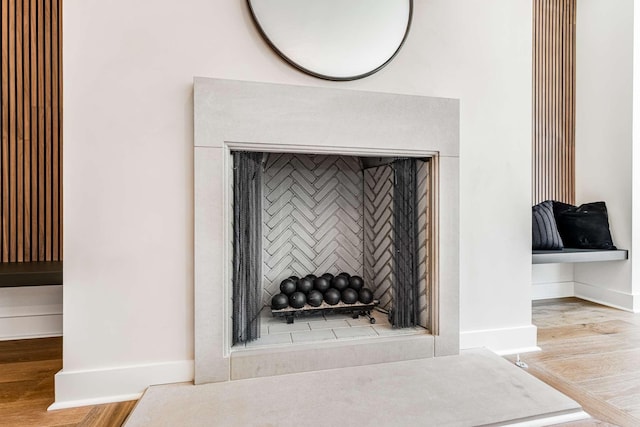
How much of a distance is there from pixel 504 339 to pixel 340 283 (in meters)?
1.09

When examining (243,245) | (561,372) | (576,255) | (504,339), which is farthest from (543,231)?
(243,245)

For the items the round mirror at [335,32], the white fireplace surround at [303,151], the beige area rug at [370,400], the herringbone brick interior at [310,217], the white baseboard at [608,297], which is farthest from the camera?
the white baseboard at [608,297]

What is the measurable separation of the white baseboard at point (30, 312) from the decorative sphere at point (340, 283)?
6.19 ft

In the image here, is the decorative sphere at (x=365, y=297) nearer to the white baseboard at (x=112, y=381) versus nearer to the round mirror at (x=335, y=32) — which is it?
the white baseboard at (x=112, y=381)

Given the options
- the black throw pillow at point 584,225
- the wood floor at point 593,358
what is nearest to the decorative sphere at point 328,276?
the wood floor at point 593,358

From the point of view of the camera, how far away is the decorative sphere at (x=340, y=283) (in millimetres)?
2373

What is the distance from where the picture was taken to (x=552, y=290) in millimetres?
3518

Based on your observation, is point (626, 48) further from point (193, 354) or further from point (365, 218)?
point (193, 354)

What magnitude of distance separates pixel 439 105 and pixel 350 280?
1242 mm

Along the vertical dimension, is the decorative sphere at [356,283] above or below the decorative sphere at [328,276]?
below

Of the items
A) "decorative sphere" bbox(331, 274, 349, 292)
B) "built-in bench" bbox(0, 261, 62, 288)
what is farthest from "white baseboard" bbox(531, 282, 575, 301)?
"built-in bench" bbox(0, 261, 62, 288)

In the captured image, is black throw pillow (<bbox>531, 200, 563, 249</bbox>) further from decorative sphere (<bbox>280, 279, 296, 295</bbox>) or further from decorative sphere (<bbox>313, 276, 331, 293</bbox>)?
decorative sphere (<bbox>280, 279, 296, 295</bbox>)

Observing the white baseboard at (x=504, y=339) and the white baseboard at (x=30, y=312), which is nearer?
the white baseboard at (x=504, y=339)

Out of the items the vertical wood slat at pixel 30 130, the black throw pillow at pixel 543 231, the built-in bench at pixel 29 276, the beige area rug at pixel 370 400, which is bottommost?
the beige area rug at pixel 370 400
